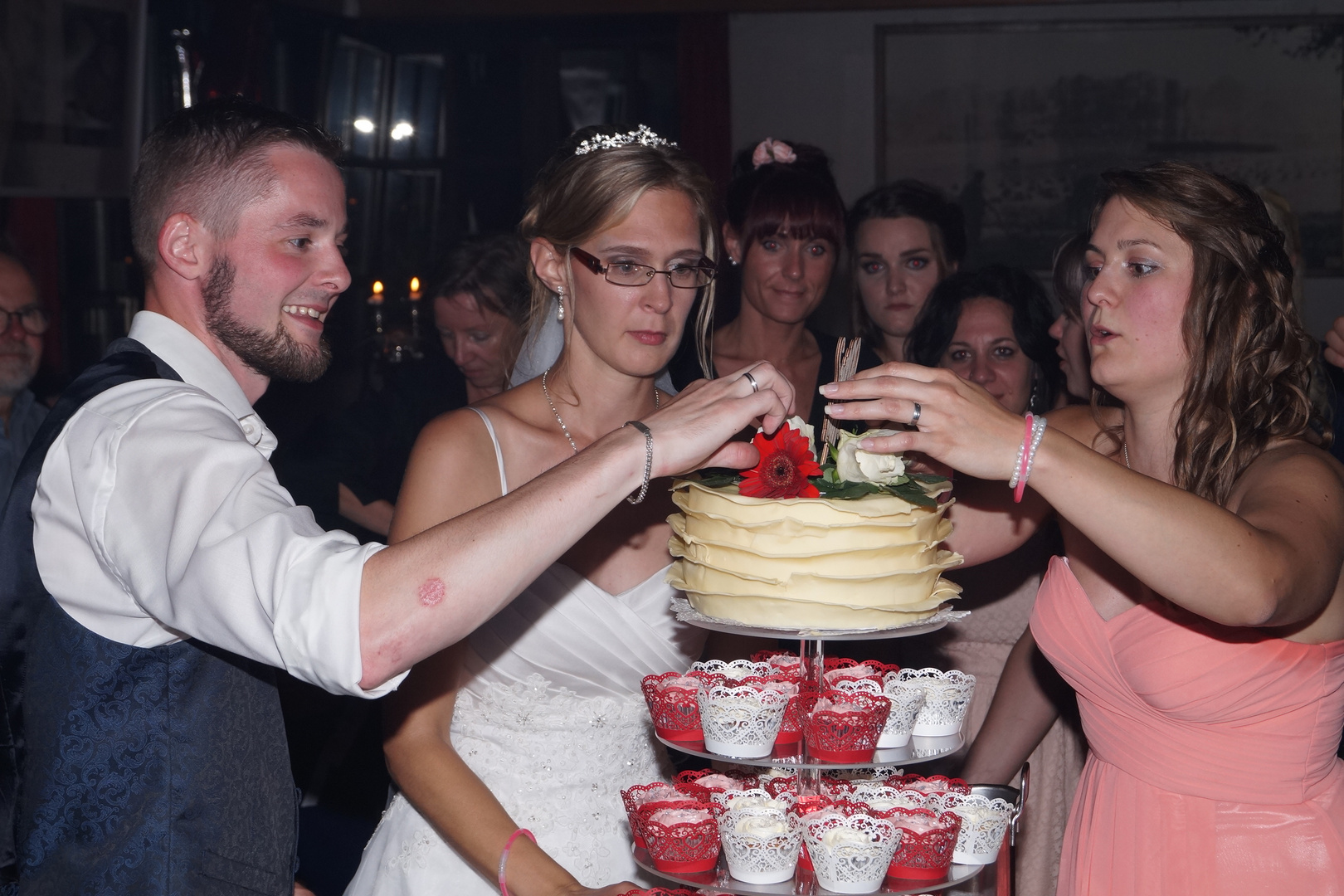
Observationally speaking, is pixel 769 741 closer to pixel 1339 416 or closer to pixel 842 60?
pixel 1339 416

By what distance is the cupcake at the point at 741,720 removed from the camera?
1579 millimetres

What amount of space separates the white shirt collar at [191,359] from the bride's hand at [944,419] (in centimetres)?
92

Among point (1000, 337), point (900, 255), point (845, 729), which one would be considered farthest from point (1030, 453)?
point (900, 255)

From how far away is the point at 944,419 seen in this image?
1.68 m

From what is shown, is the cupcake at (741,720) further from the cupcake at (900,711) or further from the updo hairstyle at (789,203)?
the updo hairstyle at (789,203)

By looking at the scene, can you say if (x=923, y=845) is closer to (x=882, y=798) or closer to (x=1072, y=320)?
(x=882, y=798)

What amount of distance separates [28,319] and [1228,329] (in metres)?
3.76

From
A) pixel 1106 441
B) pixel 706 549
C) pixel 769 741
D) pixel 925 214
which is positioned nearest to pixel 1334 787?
pixel 1106 441

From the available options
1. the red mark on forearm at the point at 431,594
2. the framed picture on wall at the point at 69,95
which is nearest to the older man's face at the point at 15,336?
the framed picture on wall at the point at 69,95

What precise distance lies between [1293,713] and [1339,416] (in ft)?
4.77

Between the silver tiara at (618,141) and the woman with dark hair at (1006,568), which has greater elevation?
the silver tiara at (618,141)

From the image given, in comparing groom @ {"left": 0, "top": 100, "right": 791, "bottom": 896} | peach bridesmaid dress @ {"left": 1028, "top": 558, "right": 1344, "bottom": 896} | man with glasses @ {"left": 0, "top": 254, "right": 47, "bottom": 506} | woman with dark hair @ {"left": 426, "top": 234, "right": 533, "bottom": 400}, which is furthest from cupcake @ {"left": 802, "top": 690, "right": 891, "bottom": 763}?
man with glasses @ {"left": 0, "top": 254, "right": 47, "bottom": 506}

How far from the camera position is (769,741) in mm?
1607

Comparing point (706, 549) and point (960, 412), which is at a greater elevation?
point (960, 412)
